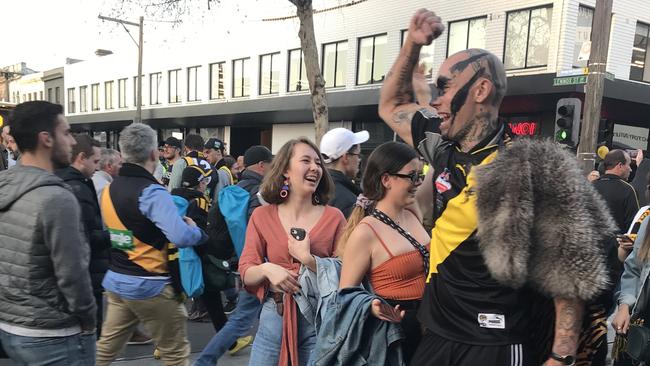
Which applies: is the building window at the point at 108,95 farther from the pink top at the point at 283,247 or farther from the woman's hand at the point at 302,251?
the woman's hand at the point at 302,251

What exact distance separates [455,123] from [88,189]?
2.77m

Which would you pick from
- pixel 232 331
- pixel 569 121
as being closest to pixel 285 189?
pixel 232 331

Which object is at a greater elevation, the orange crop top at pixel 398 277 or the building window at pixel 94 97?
the building window at pixel 94 97

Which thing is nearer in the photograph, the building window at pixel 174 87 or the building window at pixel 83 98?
the building window at pixel 174 87

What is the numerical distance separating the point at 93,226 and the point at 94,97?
39695 millimetres

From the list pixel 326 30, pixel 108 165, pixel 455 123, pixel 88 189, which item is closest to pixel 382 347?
pixel 455 123

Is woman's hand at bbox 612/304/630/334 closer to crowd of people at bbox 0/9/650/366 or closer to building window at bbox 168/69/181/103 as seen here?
crowd of people at bbox 0/9/650/366

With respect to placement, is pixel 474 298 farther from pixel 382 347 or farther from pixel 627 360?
pixel 627 360

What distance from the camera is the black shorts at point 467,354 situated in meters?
1.72

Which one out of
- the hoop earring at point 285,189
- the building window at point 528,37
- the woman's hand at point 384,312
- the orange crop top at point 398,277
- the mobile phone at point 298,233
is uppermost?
the building window at point 528,37

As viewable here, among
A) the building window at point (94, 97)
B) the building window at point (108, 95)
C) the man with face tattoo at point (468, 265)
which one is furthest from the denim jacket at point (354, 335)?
the building window at point (94, 97)

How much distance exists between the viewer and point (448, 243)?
73.0 inches

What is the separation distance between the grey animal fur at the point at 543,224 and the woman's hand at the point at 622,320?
1.84 m

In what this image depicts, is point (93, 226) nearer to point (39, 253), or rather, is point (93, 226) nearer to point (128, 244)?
point (128, 244)
